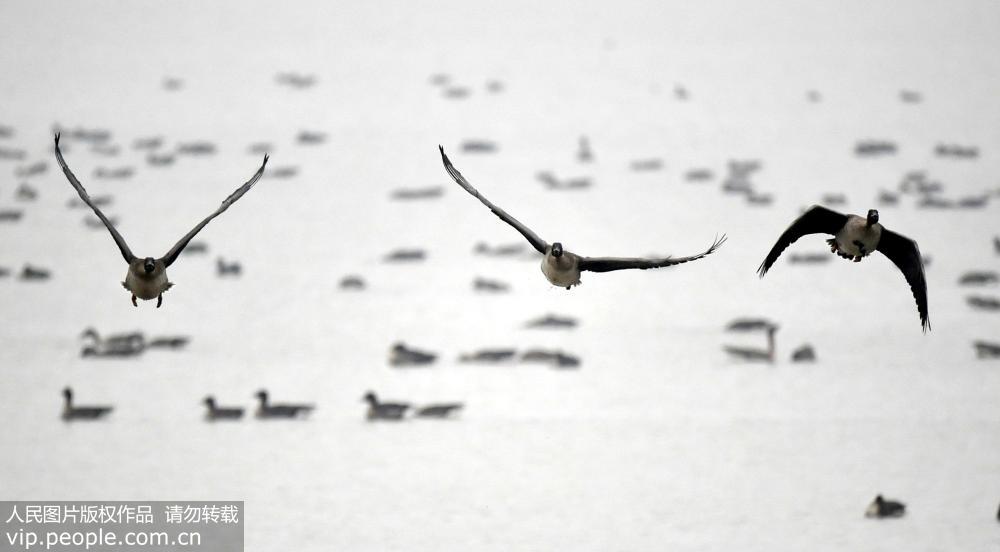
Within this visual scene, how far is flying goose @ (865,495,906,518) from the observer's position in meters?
34.3

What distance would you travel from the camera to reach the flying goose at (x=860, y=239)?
21.0 m

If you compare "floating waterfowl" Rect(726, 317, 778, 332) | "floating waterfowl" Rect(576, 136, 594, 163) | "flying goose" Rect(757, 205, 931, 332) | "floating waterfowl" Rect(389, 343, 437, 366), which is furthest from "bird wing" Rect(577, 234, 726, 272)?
"floating waterfowl" Rect(576, 136, 594, 163)

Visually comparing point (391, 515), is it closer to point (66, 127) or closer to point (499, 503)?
point (499, 503)

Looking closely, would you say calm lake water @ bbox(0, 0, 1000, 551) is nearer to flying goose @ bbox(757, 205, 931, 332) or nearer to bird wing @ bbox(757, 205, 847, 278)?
flying goose @ bbox(757, 205, 931, 332)

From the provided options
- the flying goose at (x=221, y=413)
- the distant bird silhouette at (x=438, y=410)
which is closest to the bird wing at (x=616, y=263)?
the distant bird silhouette at (x=438, y=410)

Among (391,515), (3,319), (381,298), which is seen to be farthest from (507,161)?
(391,515)

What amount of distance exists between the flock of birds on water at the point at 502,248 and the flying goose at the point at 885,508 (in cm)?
2

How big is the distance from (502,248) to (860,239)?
132ft

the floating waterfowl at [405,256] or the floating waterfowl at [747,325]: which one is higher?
the floating waterfowl at [405,256]

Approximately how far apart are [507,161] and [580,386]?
32.1m

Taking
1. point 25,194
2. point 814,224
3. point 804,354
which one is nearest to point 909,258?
point 814,224

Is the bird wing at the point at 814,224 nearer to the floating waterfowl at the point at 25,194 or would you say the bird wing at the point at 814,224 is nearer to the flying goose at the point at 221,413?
the flying goose at the point at 221,413

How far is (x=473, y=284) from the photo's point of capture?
56.7 metres

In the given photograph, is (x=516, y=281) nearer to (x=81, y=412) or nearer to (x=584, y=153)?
(x=81, y=412)
